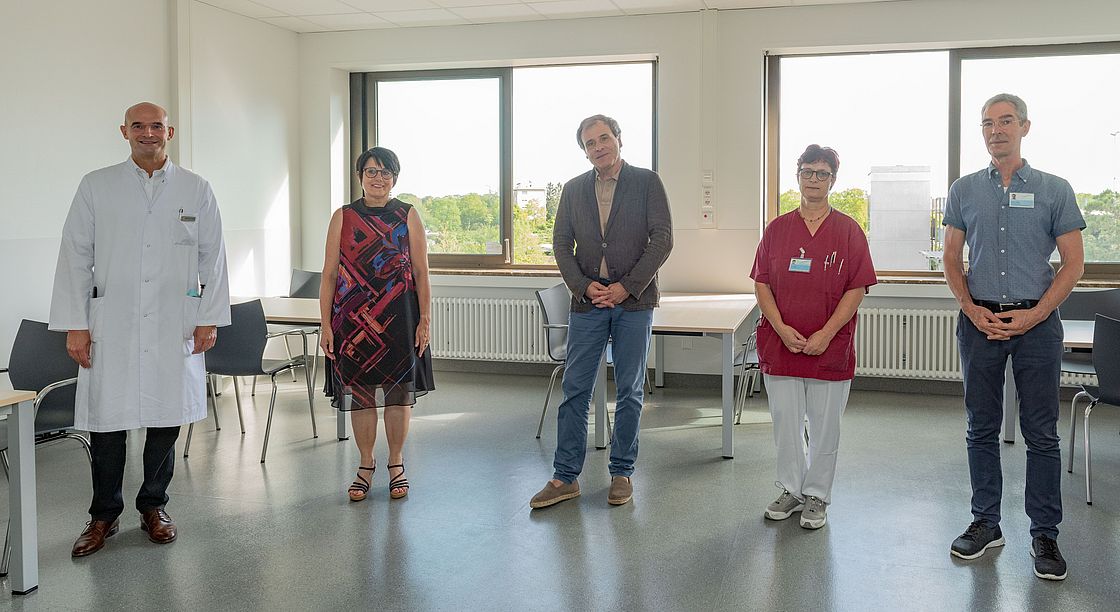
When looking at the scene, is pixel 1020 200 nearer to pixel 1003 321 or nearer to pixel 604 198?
pixel 1003 321

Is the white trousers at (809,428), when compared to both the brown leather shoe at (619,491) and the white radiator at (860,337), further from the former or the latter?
the white radiator at (860,337)

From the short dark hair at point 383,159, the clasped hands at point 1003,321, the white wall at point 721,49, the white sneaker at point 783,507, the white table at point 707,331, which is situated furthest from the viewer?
the white wall at point 721,49

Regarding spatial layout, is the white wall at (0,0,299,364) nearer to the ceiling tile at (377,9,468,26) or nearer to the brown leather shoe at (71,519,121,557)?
the ceiling tile at (377,9,468,26)

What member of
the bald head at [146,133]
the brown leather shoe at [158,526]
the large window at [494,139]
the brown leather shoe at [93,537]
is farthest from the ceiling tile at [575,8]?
the brown leather shoe at [93,537]

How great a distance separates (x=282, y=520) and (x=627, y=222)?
1869 millimetres

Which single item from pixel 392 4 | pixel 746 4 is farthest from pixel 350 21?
pixel 746 4

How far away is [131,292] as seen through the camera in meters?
3.53

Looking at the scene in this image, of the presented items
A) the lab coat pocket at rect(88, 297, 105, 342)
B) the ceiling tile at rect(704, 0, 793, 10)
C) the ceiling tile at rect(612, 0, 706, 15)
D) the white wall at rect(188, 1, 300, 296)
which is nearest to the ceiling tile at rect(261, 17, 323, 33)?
the white wall at rect(188, 1, 300, 296)

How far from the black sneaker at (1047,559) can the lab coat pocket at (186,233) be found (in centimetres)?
322

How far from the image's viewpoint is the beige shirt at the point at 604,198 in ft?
13.5

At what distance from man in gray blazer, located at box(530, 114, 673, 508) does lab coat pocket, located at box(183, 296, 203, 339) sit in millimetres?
1448

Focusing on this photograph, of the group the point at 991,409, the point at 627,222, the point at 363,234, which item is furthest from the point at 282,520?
the point at 991,409

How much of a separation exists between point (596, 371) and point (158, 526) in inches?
72.0

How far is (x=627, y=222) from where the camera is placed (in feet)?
13.3
